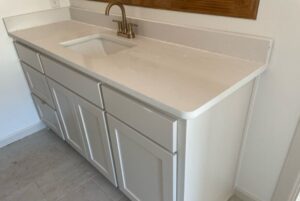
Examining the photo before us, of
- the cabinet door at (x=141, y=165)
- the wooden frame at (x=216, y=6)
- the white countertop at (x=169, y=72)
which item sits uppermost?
the wooden frame at (x=216, y=6)

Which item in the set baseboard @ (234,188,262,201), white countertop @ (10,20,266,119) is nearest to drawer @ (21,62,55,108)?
white countertop @ (10,20,266,119)

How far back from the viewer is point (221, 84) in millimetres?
937

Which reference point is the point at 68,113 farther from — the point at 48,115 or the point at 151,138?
the point at 151,138

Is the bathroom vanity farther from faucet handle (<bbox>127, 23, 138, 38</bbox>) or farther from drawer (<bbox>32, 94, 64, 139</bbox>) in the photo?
drawer (<bbox>32, 94, 64, 139</bbox>)

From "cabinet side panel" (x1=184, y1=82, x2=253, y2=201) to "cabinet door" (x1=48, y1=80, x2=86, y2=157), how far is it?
32.0 inches

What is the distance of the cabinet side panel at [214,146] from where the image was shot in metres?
0.93

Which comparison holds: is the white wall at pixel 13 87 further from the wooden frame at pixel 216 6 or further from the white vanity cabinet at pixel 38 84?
the wooden frame at pixel 216 6

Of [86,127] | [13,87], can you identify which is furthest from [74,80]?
[13,87]

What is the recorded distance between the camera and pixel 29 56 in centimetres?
174

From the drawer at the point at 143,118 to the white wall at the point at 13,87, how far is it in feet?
4.01

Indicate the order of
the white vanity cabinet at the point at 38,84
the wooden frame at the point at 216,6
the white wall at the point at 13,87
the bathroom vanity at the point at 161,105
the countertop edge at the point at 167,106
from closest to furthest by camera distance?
the countertop edge at the point at 167,106 → the bathroom vanity at the point at 161,105 → the wooden frame at the point at 216,6 → the white vanity cabinet at the point at 38,84 → the white wall at the point at 13,87

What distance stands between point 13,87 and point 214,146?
1722mm

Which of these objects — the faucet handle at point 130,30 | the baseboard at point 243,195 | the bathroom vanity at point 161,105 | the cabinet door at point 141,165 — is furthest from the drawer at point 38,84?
the baseboard at point 243,195

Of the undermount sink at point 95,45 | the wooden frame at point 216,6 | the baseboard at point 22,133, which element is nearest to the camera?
the wooden frame at point 216,6
